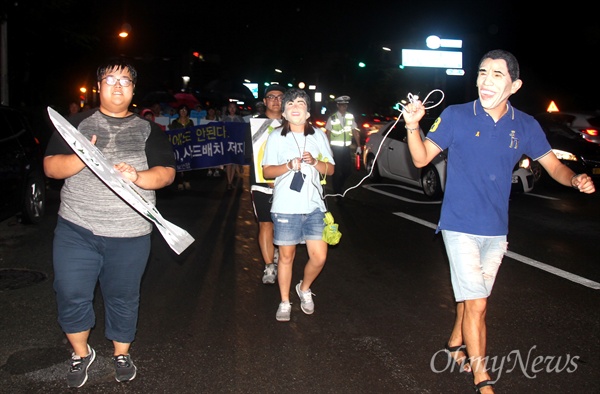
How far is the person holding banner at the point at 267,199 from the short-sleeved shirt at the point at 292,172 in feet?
2.12

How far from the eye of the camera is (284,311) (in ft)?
17.0

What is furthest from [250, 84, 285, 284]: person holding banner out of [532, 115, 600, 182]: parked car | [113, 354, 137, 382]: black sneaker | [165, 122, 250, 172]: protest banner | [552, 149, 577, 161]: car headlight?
[552, 149, 577, 161]: car headlight

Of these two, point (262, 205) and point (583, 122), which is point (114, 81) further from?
point (583, 122)

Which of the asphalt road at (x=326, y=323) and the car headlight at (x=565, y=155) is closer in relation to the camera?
the asphalt road at (x=326, y=323)

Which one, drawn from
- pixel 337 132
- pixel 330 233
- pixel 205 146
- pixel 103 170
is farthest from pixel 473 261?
pixel 205 146

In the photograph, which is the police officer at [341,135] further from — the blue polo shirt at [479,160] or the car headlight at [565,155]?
the blue polo shirt at [479,160]

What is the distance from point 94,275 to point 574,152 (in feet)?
41.7

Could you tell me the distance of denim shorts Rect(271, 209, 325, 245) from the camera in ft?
16.3

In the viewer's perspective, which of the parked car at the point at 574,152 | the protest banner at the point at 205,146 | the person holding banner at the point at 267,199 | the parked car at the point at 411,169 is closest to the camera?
the person holding banner at the point at 267,199

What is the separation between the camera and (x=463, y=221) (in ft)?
12.6

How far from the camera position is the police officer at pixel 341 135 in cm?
1074

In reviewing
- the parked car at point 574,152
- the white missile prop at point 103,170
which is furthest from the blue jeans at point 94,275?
the parked car at point 574,152

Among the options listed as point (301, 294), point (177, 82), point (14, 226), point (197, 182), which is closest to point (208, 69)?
point (177, 82)

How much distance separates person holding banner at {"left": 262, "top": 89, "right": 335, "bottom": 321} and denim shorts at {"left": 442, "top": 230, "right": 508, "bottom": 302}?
133 centimetres
